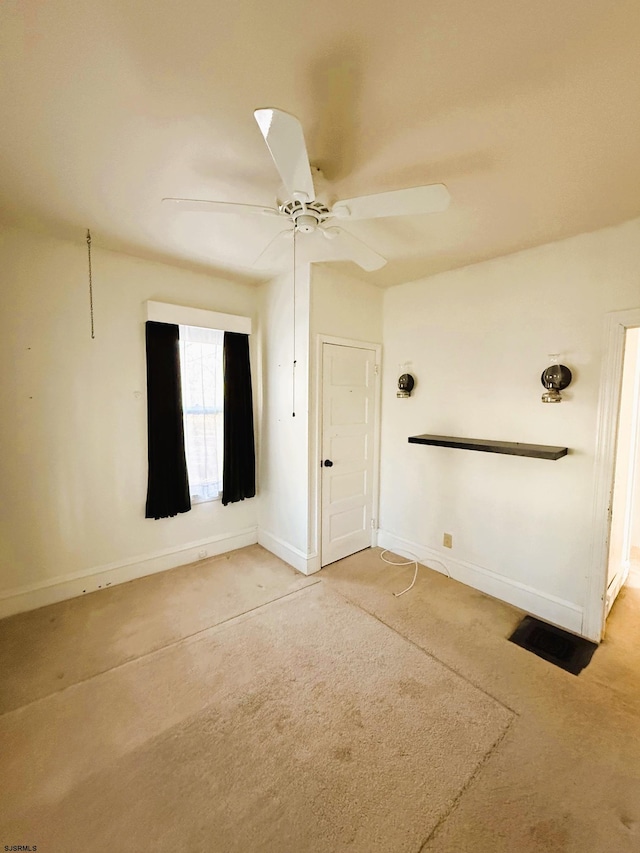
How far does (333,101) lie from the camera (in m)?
1.24

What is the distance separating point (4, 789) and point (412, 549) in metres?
2.86

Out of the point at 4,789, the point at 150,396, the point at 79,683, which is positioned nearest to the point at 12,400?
the point at 150,396

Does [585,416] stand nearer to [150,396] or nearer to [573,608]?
[573,608]

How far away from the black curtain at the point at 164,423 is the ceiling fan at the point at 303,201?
151 cm

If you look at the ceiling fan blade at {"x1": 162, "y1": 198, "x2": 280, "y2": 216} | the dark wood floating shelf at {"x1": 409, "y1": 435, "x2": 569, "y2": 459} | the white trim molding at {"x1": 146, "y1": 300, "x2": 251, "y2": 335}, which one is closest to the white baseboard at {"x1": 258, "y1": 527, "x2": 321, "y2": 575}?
the dark wood floating shelf at {"x1": 409, "y1": 435, "x2": 569, "y2": 459}

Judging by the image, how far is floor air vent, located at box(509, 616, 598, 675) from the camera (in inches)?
78.5

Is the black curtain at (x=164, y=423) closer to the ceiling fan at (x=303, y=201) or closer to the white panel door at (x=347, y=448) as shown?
the white panel door at (x=347, y=448)

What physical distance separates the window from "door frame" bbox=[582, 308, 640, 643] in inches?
117

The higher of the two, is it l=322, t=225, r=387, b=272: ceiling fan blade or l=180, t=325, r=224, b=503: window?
l=322, t=225, r=387, b=272: ceiling fan blade

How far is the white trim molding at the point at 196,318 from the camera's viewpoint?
2.75 meters

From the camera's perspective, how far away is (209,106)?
4.18ft

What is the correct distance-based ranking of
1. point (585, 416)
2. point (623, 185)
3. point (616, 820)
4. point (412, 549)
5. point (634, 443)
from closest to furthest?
point (616, 820), point (623, 185), point (585, 416), point (634, 443), point (412, 549)

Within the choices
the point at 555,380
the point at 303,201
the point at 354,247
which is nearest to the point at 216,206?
the point at 303,201

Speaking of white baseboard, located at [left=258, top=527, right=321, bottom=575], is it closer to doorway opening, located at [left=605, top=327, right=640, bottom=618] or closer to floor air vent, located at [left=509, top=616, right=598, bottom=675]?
floor air vent, located at [left=509, top=616, right=598, bottom=675]
